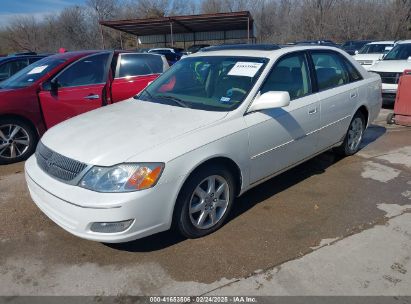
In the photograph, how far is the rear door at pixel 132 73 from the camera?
20.2 feet

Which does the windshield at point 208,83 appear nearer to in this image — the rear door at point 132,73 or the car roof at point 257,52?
the car roof at point 257,52

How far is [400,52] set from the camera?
32.1 feet

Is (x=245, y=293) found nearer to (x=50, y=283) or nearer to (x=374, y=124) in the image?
(x=50, y=283)

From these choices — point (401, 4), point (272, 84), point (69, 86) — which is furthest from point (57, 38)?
point (272, 84)

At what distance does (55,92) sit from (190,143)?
347 centimetres

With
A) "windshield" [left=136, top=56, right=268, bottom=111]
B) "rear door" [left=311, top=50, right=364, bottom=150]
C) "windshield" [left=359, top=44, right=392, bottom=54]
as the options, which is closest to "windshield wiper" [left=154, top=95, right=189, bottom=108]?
"windshield" [left=136, top=56, right=268, bottom=111]

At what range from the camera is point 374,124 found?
7.54 metres

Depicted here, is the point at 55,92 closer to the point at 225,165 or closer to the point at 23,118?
the point at 23,118

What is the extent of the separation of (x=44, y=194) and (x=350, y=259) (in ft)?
8.35

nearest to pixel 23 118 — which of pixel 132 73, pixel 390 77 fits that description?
pixel 132 73

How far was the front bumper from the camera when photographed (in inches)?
106

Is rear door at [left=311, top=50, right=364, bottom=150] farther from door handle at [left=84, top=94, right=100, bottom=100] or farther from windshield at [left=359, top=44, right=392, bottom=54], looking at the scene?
windshield at [left=359, top=44, right=392, bottom=54]

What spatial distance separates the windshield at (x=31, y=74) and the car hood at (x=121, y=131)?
94.0 inches

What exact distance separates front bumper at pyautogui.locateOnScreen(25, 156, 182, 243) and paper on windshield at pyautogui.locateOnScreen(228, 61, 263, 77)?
4.74 feet
